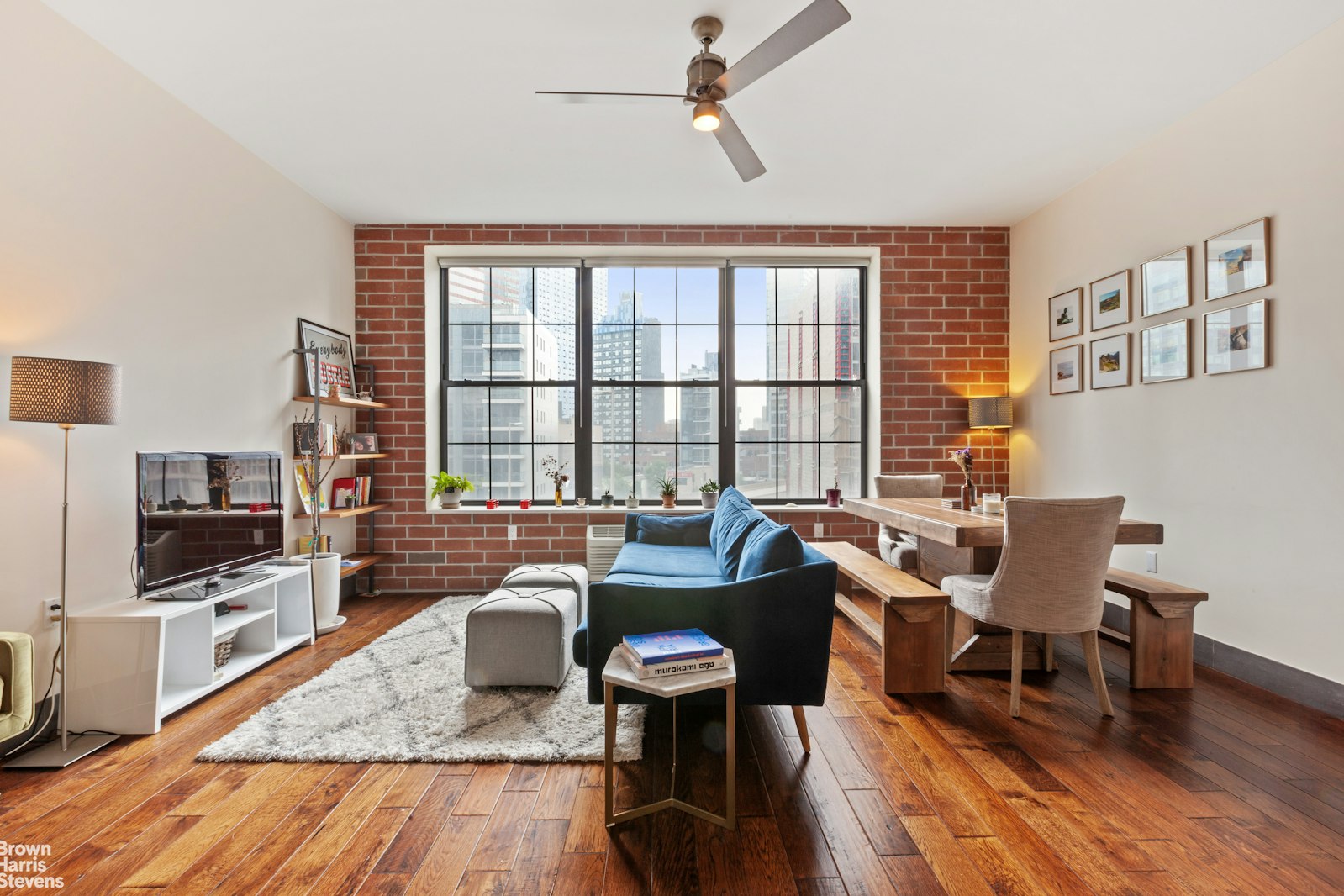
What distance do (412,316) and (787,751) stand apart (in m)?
4.28

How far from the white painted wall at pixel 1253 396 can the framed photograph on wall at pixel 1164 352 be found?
0.05 m

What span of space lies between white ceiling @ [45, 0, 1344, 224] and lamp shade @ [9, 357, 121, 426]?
4.81 ft

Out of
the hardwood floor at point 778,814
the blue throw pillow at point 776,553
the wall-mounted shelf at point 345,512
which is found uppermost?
the blue throw pillow at point 776,553

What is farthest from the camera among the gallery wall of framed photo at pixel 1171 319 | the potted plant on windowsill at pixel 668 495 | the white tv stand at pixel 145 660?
the potted plant on windowsill at pixel 668 495

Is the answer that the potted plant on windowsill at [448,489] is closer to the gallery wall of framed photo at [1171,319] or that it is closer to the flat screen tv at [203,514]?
the flat screen tv at [203,514]

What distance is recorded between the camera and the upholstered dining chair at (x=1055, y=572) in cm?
257

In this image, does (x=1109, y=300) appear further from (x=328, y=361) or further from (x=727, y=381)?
(x=328, y=361)

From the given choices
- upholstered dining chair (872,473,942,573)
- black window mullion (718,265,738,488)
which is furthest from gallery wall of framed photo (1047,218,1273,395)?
black window mullion (718,265,738,488)

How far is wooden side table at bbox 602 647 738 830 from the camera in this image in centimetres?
186

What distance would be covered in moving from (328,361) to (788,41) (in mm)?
3813

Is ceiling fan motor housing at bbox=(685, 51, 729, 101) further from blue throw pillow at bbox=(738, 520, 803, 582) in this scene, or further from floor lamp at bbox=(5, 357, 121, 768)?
floor lamp at bbox=(5, 357, 121, 768)

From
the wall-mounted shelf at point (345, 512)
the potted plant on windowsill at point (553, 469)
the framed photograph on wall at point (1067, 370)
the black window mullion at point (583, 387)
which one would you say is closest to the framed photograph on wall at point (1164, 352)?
the framed photograph on wall at point (1067, 370)

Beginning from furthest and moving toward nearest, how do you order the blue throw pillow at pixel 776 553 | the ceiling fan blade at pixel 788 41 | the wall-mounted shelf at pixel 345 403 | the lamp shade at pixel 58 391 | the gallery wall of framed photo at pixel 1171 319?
the wall-mounted shelf at pixel 345 403, the gallery wall of framed photo at pixel 1171 319, the blue throw pillow at pixel 776 553, the lamp shade at pixel 58 391, the ceiling fan blade at pixel 788 41


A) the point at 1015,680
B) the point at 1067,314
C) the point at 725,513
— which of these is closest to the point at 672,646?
the point at 1015,680
